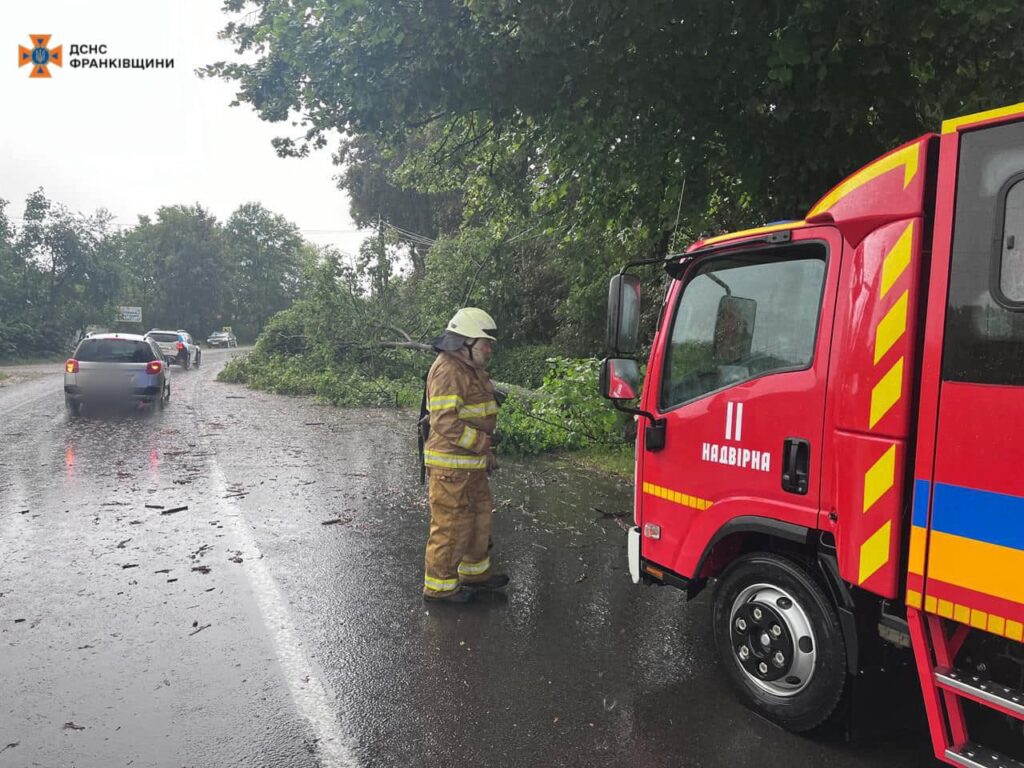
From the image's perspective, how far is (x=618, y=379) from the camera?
3609mm

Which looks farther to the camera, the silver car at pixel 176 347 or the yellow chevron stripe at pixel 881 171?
the silver car at pixel 176 347

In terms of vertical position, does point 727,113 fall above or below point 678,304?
above

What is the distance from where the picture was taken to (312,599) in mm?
4727

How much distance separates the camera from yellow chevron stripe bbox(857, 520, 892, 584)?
262cm

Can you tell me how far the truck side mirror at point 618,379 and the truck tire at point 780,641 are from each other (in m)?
0.99

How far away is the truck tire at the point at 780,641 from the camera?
9.73 ft

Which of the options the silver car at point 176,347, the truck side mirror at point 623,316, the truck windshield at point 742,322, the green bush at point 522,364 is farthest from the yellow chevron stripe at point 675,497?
the silver car at point 176,347

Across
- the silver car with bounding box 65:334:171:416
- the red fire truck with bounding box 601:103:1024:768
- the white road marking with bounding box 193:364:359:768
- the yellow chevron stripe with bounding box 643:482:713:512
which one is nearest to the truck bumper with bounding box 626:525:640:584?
the red fire truck with bounding box 601:103:1024:768

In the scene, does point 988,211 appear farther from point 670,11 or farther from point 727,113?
point 727,113

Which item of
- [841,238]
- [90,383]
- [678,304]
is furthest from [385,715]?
[90,383]

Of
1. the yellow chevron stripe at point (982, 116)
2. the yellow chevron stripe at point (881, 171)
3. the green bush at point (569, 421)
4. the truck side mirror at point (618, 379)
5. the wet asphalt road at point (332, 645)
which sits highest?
the yellow chevron stripe at point (982, 116)

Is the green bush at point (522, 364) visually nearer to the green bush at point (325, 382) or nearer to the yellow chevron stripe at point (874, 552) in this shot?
the green bush at point (325, 382)

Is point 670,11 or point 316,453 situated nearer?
point 670,11

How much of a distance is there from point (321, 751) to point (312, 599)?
71.9 inches
